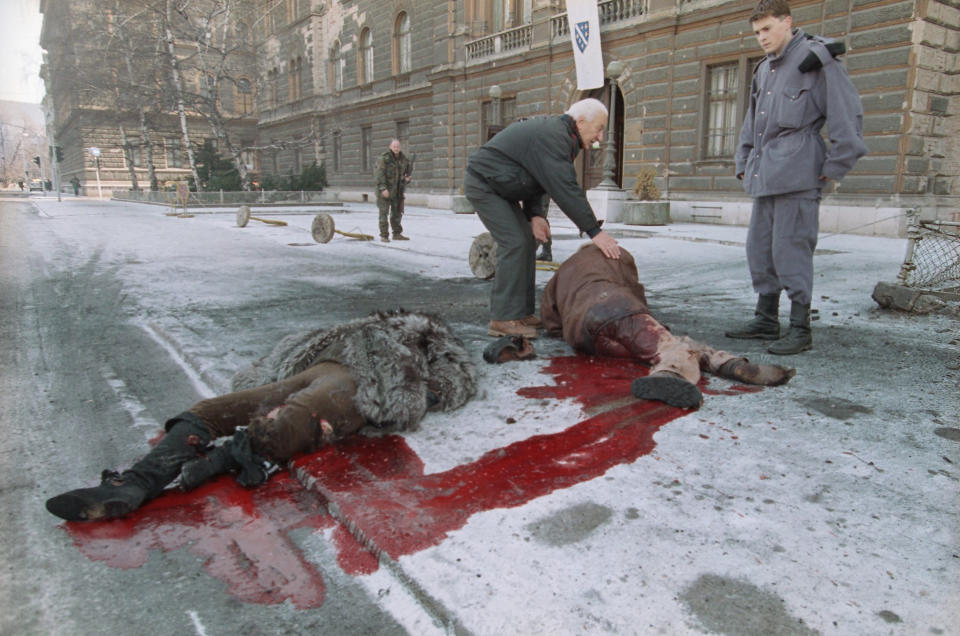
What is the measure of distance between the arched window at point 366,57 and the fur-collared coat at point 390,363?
28.9 meters

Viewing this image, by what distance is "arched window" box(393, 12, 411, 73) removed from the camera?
1050 inches

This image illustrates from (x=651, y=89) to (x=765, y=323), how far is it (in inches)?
534

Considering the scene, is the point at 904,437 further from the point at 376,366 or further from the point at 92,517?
the point at 92,517

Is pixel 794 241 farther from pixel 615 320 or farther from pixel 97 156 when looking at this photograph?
pixel 97 156

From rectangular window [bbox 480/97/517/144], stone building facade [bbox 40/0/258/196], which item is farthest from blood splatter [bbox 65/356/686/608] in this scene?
stone building facade [bbox 40/0/258/196]

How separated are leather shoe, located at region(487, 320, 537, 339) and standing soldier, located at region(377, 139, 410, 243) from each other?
22.3ft

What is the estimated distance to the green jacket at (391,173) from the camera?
11.0m

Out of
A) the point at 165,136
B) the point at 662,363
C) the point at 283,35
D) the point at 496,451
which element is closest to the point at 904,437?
the point at 662,363

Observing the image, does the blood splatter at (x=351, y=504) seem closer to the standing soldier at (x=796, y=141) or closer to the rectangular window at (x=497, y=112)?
the standing soldier at (x=796, y=141)

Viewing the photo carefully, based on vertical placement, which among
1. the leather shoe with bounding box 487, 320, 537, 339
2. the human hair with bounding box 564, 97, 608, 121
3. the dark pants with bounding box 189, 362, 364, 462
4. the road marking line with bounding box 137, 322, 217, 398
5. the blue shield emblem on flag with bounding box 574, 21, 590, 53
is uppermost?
the blue shield emblem on flag with bounding box 574, 21, 590, 53

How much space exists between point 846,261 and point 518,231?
5.35 m

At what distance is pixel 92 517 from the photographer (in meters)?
1.84

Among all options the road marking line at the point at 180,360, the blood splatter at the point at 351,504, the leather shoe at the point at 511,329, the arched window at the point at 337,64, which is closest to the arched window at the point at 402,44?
the arched window at the point at 337,64

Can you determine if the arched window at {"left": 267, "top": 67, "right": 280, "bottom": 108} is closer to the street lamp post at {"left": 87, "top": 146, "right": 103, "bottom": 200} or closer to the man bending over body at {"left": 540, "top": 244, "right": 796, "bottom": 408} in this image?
the street lamp post at {"left": 87, "top": 146, "right": 103, "bottom": 200}
